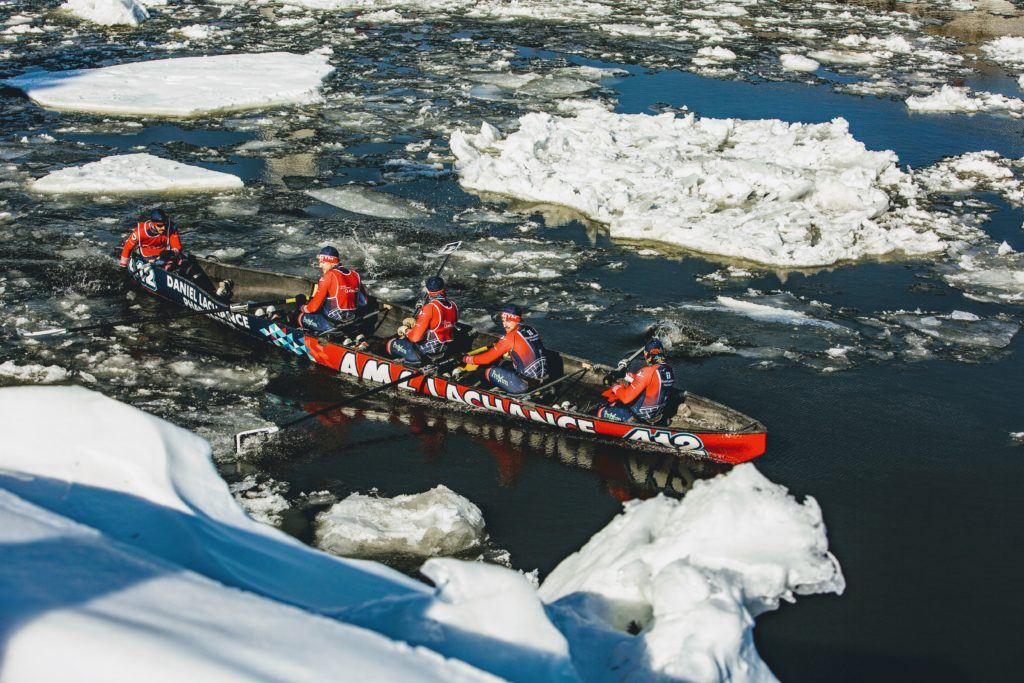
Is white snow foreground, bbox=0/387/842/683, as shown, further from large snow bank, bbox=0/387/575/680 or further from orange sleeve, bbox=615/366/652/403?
orange sleeve, bbox=615/366/652/403

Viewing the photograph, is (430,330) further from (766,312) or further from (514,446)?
(766,312)

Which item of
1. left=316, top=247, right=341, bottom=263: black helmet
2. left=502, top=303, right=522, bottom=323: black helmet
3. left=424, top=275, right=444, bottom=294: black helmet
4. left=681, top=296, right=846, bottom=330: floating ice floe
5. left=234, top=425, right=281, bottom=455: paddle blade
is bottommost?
left=681, top=296, right=846, bottom=330: floating ice floe

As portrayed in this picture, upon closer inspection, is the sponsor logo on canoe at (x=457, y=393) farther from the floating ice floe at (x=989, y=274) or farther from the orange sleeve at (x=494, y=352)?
the floating ice floe at (x=989, y=274)

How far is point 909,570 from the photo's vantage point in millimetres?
9336

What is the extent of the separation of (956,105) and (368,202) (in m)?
17.0

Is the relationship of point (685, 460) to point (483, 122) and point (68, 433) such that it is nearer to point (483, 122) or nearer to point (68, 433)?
point (68, 433)

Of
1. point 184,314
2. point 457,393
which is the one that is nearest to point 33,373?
point 184,314

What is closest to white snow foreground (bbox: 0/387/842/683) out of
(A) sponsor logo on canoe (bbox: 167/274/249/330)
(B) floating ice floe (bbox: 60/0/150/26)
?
(A) sponsor logo on canoe (bbox: 167/274/249/330)

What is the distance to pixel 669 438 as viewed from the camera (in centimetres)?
1064

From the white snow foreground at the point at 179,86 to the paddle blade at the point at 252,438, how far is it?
13.8 metres

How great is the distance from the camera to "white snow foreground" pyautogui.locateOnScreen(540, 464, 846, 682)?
6.12 m

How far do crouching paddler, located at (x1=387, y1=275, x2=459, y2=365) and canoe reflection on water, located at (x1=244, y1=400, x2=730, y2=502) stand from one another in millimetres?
678

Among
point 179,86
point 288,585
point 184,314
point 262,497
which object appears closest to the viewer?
point 288,585

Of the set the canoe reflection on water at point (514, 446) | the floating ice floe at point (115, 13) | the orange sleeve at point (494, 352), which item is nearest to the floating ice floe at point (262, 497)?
the canoe reflection on water at point (514, 446)
